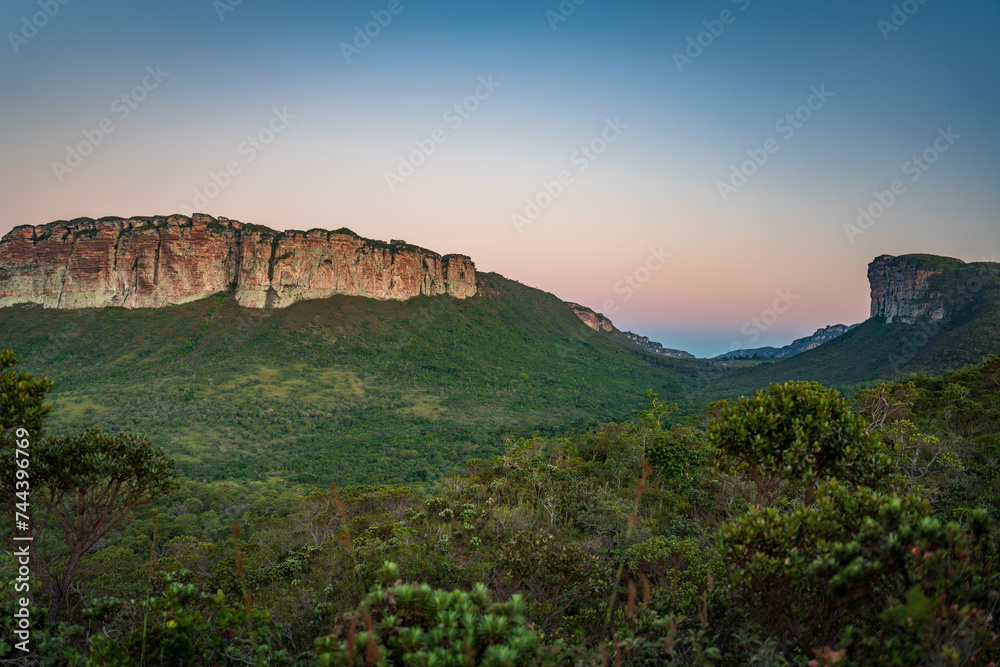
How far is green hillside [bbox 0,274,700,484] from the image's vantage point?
43219mm

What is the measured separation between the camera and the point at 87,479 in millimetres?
8102

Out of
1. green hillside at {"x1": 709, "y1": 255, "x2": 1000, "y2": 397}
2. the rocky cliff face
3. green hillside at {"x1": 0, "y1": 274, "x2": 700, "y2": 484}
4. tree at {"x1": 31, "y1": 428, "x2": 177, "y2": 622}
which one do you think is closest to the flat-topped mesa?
green hillside at {"x1": 0, "y1": 274, "x2": 700, "y2": 484}

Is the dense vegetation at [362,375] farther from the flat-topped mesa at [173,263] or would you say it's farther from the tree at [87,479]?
the tree at [87,479]

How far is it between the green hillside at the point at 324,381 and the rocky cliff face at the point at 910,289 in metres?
43.9

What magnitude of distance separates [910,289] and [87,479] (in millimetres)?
120195

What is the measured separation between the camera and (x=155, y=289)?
80812 millimetres

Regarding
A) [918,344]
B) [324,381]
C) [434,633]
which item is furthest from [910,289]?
[434,633]

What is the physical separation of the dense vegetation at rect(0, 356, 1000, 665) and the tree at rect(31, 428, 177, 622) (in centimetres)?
19

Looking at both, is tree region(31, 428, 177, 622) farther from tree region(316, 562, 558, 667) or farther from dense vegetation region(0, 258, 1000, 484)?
dense vegetation region(0, 258, 1000, 484)

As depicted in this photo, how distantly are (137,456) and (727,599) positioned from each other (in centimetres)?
1144

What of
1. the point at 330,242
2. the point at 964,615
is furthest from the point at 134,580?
the point at 330,242

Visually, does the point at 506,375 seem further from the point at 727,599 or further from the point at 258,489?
the point at 727,599

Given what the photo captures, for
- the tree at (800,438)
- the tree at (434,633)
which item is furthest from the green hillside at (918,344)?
the tree at (434,633)

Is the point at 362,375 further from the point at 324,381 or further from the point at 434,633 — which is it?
the point at 434,633
